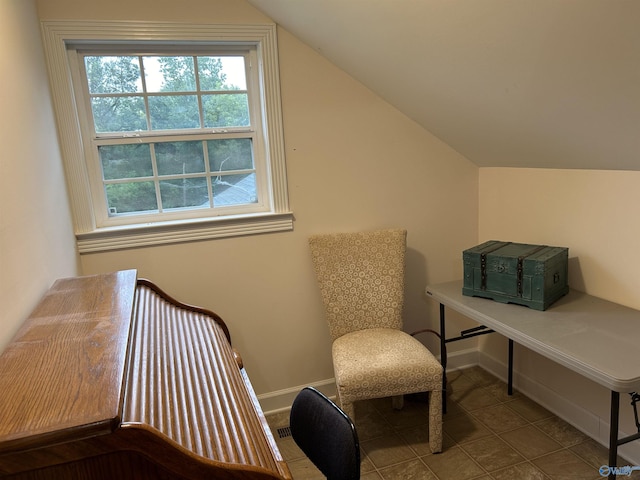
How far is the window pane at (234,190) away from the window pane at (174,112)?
1.09 feet

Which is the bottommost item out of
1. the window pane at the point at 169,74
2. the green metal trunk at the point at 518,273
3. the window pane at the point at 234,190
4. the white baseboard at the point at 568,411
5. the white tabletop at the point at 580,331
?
the white baseboard at the point at 568,411

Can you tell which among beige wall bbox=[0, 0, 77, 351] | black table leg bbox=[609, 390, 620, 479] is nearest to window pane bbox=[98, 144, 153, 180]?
beige wall bbox=[0, 0, 77, 351]

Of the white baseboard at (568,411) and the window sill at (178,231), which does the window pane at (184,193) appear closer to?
the window sill at (178,231)

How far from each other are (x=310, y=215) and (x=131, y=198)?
98cm

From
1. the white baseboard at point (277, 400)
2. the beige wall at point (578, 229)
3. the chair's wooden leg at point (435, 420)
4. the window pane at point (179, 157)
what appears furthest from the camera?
the white baseboard at point (277, 400)

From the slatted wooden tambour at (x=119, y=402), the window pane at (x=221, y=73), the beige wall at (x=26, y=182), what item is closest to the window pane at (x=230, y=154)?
the window pane at (x=221, y=73)

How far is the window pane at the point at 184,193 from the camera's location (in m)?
2.40

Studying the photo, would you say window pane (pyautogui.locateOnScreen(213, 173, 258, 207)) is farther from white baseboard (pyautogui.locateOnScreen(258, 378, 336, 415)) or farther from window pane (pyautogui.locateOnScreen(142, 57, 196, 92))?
white baseboard (pyautogui.locateOnScreen(258, 378, 336, 415))

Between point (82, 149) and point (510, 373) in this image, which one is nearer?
point (82, 149)

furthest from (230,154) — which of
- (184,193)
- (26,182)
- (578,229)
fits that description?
(578,229)

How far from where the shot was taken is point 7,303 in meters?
1.17

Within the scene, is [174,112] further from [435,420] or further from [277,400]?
[435,420]

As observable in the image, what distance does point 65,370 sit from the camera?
2.98ft

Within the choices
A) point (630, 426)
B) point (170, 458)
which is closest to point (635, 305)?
point (630, 426)
